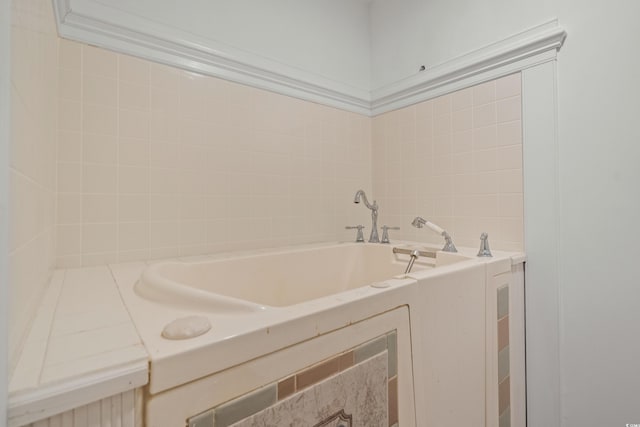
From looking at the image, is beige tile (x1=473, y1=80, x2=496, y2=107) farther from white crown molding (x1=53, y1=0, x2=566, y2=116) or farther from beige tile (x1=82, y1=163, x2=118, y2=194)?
beige tile (x1=82, y1=163, x2=118, y2=194)

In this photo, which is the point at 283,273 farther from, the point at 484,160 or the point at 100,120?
the point at 484,160

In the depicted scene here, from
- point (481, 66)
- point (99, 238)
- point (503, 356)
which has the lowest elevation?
point (503, 356)

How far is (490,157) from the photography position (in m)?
1.37

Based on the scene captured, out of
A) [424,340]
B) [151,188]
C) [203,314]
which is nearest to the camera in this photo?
[203,314]

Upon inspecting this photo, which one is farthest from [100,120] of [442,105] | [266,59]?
[442,105]

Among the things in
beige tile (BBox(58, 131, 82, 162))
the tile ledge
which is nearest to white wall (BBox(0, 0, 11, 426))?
the tile ledge

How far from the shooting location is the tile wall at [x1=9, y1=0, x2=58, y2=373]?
41cm

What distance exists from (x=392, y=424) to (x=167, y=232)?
1049 millimetres

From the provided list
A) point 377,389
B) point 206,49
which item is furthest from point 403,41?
point 377,389

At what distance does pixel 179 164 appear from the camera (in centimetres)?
124

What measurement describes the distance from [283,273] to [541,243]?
110 centimetres

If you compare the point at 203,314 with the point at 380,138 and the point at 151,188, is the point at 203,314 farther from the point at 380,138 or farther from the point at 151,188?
the point at 380,138

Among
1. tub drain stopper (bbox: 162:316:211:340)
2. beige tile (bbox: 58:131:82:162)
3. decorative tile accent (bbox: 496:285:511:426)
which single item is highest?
beige tile (bbox: 58:131:82:162)

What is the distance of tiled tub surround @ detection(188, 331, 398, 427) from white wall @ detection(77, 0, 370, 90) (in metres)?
1.39
